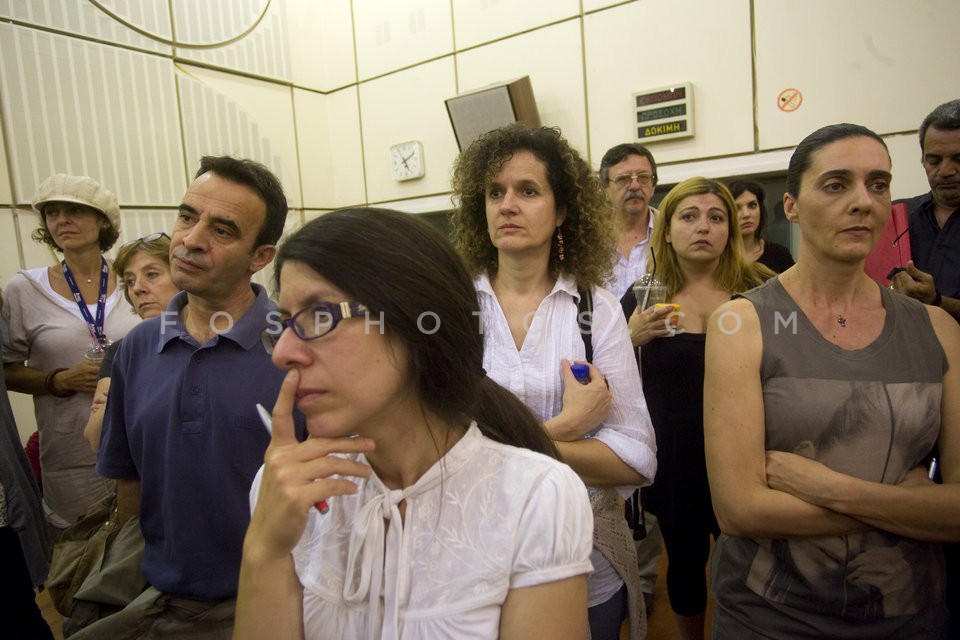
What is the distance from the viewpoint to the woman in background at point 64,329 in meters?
2.43

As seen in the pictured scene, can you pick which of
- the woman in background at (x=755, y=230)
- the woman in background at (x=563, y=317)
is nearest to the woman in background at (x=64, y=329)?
the woman in background at (x=563, y=317)

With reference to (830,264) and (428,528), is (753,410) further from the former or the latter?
(428,528)

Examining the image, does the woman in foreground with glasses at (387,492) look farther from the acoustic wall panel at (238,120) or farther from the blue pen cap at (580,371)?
the acoustic wall panel at (238,120)

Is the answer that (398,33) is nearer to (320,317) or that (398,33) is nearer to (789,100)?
(789,100)

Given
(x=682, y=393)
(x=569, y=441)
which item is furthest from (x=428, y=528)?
(x=682, y=393)

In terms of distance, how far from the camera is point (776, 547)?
1307mm

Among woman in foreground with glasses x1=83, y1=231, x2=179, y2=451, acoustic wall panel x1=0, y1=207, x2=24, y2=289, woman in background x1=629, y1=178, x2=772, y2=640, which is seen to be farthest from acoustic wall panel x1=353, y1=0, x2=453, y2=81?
woman in foreground with glasses x1=83, y1=231, x2=179, y2=451

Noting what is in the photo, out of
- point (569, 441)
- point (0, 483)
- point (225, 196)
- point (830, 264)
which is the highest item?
point (225, 196)

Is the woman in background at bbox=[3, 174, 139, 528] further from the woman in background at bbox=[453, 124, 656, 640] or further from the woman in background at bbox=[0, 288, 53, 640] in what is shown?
the woman in background at bbox=[453, 124, 656, 640]

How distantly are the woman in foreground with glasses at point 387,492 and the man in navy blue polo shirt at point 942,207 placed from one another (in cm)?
183

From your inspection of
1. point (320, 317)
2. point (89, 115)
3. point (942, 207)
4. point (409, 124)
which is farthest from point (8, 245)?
point (942, 207)

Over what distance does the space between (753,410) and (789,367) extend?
13cm

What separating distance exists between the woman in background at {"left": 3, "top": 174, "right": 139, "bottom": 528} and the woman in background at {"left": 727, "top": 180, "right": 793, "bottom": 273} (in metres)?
3.21

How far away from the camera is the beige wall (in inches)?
137
